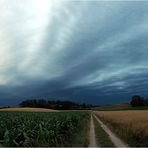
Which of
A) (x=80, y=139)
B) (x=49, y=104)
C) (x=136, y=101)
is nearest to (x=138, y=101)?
(x=136, y=101)

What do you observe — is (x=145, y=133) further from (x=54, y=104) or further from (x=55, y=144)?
(x=54, y=104)

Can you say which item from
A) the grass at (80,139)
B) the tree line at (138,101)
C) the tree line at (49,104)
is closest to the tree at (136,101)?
the tree line at (138,101)

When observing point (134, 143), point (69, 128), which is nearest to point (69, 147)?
point (134, 143)

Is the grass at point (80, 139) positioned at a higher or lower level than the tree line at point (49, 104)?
lower

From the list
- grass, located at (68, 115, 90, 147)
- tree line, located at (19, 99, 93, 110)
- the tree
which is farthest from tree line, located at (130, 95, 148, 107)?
grass, located at (68, 115, 90, 147)

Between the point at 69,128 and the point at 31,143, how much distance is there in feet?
32.7

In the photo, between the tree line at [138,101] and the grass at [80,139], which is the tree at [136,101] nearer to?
the tree line at [138,101]

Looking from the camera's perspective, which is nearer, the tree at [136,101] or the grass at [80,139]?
the grass at [80,139]

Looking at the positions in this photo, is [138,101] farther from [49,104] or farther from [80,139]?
[80,139]

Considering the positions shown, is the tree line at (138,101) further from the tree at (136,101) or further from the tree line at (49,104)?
the tree line at (49,104)

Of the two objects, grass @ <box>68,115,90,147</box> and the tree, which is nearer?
grass @ <box>68,115,90,147</box>

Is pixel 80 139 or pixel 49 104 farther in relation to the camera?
pixel 49 104

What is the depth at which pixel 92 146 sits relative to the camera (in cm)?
1670

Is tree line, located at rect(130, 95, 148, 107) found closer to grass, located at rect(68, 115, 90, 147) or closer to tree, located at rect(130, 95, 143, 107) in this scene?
tree, located at rect(130, 95, 143, 107)
